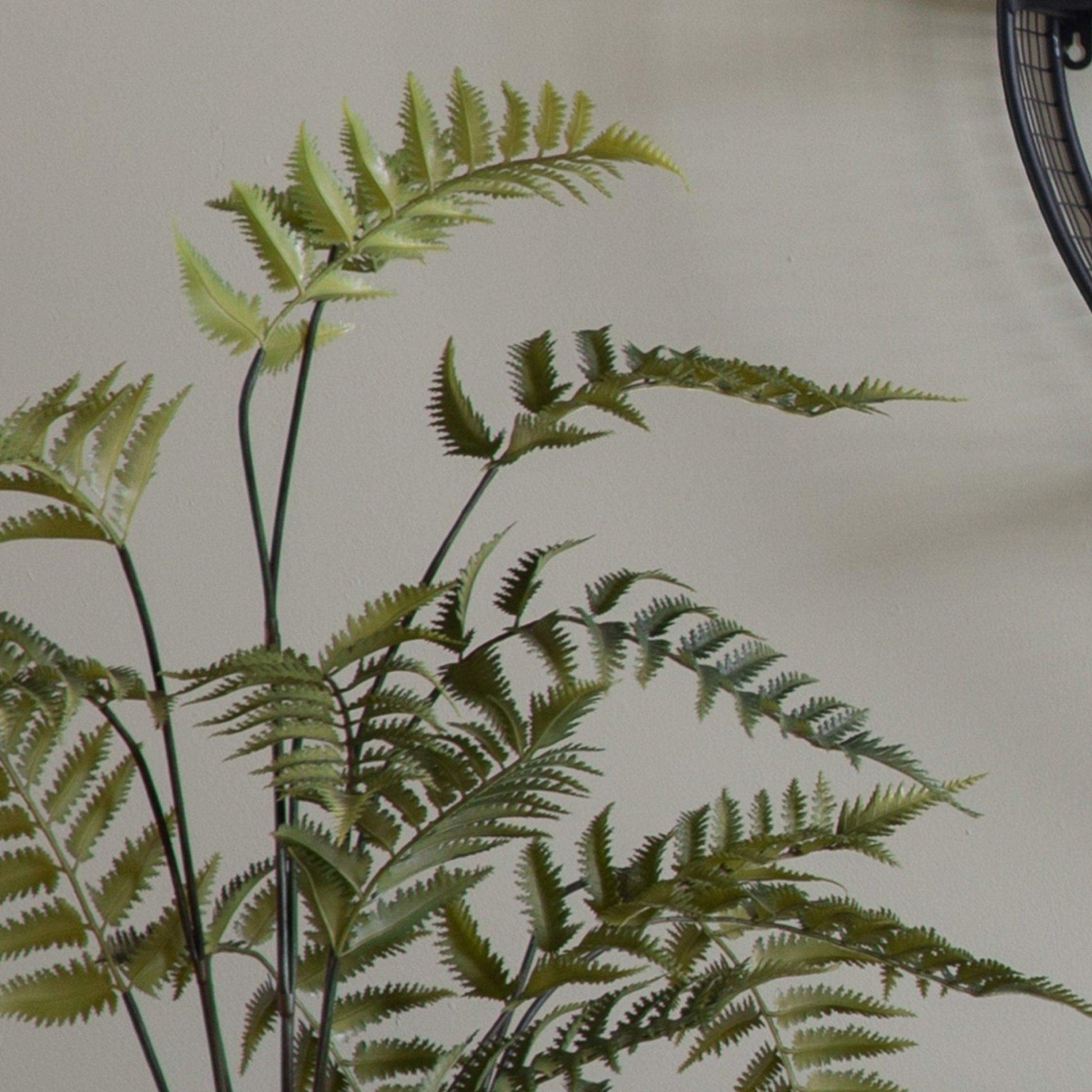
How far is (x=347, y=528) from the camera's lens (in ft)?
3.50

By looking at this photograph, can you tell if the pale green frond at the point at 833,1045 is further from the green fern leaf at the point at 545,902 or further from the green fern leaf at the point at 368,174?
the green fern leaf at the point at 368,174

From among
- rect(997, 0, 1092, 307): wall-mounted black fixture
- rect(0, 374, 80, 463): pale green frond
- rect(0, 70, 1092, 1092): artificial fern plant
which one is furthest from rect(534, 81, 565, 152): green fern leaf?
rect(997, 0, 1092, 307): wall-mounted black fixture

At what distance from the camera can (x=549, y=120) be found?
0.59 m

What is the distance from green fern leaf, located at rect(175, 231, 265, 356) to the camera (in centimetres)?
56

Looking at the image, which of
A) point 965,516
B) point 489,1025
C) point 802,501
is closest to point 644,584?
point 802,501

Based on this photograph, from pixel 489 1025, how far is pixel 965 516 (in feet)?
1.77

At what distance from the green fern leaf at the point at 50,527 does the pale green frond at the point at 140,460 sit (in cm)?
2

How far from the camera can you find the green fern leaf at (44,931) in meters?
0.63

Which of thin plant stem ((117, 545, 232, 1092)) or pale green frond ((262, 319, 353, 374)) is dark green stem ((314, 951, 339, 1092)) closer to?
thin plant stem ((117, 545, 232, 1092))

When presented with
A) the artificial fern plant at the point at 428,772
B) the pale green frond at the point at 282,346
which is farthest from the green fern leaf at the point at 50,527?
the pale green frond at the point at 282,346

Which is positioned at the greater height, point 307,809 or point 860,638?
point 860,638

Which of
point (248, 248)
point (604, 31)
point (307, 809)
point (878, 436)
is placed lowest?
point (307, 809)

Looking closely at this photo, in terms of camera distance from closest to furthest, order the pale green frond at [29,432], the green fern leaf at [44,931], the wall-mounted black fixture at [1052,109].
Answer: the pale green frond at [29,432] < the green fern leaf at [44,931] < the wall-mounted black fixture at [1052,109]

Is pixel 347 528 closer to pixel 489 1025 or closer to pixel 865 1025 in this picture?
pixel 489 1025
